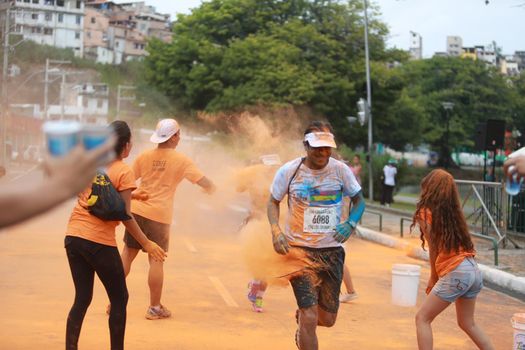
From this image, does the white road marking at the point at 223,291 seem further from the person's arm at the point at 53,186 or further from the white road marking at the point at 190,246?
the person's arm at the point at 53,186

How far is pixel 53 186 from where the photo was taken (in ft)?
9.20

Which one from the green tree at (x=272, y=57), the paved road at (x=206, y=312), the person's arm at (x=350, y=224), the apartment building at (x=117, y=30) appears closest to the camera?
the person's arm at (x=350, y=224)

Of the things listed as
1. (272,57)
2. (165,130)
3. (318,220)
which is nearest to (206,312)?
(165,130)

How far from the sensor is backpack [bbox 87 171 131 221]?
6.18 m

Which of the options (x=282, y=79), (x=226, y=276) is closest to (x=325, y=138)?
(x=226, y=276)

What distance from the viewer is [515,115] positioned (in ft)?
217

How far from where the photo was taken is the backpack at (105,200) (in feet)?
20.3

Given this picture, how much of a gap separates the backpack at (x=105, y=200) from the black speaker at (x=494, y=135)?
54.4ft

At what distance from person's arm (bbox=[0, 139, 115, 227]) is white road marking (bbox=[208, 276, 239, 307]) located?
271 inches

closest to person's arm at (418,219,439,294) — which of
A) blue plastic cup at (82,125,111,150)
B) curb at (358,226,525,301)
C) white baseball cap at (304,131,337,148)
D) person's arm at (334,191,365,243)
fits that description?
person's arm at (334,191,365,243)

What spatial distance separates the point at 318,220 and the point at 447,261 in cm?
102

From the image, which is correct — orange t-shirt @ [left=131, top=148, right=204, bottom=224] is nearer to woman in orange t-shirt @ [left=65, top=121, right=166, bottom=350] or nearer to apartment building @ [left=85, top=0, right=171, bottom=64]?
woman in orange t-shirt @ [left=65, top=121, right=166, bottom=350]

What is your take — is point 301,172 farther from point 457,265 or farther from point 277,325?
point 277,325

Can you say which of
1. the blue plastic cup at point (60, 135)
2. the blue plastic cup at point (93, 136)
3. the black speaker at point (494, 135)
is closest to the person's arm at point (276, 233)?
the blue plastic cup at point (93, 136)
